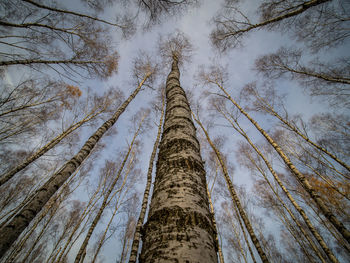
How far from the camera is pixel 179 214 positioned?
86 cm

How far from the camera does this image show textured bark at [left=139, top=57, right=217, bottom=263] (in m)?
0.71

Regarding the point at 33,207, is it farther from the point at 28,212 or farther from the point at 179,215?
the point at 179,215

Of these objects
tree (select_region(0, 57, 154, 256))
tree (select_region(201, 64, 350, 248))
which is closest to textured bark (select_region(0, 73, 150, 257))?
tree (select_region(0, 57, 154, 256))

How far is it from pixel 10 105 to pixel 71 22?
5036 millimetres

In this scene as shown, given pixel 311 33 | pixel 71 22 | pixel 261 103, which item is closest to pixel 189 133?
pixel 71 22

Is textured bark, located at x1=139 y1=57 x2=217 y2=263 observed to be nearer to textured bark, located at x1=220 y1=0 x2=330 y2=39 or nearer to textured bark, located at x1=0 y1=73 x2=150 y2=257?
textured bark, located at x1=0 y1=73 x2=150 y2=257

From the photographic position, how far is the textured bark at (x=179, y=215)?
709 millimetres

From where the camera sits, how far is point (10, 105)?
6.21 m

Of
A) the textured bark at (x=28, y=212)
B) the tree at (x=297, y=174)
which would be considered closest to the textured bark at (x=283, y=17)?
the tree at (x=297, y=174)

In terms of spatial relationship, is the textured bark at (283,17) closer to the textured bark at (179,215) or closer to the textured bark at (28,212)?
the textured bark at (179,215)

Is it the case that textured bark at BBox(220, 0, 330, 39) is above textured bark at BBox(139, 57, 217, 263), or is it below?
above

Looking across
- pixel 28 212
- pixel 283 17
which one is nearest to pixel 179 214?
pixel 28 212

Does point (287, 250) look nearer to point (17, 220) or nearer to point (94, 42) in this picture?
point (17, 220)

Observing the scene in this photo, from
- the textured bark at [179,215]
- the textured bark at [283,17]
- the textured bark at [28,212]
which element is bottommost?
the textured bark at [179,215]
